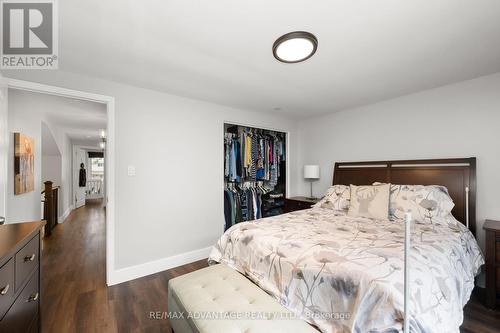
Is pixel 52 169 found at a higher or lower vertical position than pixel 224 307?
higher

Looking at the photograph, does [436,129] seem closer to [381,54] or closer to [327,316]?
[381,54]

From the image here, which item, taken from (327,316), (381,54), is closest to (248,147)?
(381,54)

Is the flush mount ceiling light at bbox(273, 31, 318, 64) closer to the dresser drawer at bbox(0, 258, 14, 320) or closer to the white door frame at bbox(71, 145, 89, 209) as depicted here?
the dresser drawer at bbox(0, 258, 14, 320)

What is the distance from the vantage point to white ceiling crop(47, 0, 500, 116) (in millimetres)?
1364

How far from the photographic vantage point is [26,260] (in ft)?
3.88

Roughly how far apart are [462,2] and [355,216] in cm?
197

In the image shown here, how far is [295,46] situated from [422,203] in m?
2.06

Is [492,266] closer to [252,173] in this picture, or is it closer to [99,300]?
[252,173]

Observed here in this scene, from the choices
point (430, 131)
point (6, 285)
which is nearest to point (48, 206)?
point (6, 285)

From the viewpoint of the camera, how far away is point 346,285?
3.89 feet

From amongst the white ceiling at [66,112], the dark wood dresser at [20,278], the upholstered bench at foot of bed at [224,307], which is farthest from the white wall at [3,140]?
the upholstered bench at foot of bed at [224,307]

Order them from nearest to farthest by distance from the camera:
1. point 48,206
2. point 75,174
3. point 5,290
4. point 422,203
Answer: point 5,290
point 422,203
point 48,206
point 75,174

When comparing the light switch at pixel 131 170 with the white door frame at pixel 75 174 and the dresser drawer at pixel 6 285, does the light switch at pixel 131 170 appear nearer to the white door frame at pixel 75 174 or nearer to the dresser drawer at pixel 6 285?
the dresser drawer at pixel 6 285

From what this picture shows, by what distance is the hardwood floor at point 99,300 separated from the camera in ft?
5.71
